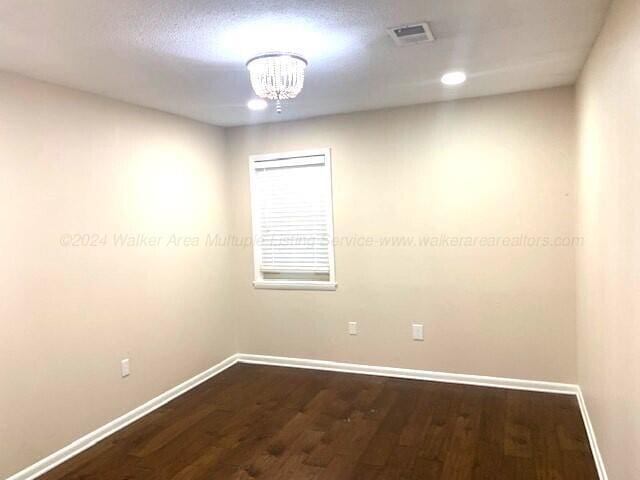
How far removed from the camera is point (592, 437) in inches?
112

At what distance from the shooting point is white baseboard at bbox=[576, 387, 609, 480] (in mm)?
2502

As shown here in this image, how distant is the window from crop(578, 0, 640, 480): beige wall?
83.4 inches

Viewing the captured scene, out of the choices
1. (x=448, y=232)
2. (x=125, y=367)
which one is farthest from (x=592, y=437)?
(x=125, y=367)

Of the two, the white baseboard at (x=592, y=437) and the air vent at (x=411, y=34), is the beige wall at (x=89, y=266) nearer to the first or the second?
the air vent at (x=411, y=34)

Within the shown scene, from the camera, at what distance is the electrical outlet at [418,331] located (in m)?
4.02

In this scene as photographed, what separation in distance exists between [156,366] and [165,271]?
751mm

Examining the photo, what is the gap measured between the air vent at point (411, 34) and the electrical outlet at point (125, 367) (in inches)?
110

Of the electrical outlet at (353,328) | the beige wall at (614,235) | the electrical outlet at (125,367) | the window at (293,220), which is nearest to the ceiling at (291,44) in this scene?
the beige wall at (614,235)

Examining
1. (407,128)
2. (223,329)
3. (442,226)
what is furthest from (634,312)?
(223,329)

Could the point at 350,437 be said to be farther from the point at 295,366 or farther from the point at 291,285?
the point at 291,285

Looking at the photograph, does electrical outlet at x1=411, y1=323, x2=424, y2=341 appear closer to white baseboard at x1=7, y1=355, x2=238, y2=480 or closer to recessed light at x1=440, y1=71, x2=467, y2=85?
white baseboard at x1=7, y1=355, x2=238, y2=480

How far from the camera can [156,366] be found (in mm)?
3697

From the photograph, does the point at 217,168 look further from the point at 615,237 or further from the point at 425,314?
the point at 615,237

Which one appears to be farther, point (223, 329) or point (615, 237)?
point (223, 329)
